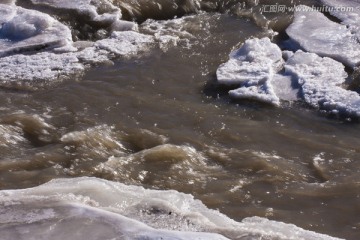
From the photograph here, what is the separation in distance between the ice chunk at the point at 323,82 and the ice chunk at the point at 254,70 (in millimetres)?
176

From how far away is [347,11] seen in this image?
21.2 ft

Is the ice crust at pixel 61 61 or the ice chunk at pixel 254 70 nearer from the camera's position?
the ice chunk at pixel 254 70

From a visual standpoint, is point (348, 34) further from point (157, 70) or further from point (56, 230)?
point (56, 230)

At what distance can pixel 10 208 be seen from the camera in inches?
129

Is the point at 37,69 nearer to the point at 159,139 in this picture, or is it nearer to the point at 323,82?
the point at 159,139

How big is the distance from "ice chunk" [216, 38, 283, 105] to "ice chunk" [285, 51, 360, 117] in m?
0.18

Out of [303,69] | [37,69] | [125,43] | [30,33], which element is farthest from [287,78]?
[30,33]

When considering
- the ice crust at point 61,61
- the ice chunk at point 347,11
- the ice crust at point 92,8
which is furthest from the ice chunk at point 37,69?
the ice chunk at point 347,11

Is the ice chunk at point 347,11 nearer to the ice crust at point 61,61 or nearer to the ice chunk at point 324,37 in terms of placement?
the ice chunk at point 324,37

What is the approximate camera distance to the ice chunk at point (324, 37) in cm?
551

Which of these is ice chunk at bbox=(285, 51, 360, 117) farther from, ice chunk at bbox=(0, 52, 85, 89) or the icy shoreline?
ice chunk at bbox=(0, 52, 85, 89)

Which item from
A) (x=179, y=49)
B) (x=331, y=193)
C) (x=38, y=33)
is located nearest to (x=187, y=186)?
(x=331, y=193)

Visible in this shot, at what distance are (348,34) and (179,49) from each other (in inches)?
64.4

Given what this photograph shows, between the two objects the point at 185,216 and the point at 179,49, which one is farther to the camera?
the point at 179,49
